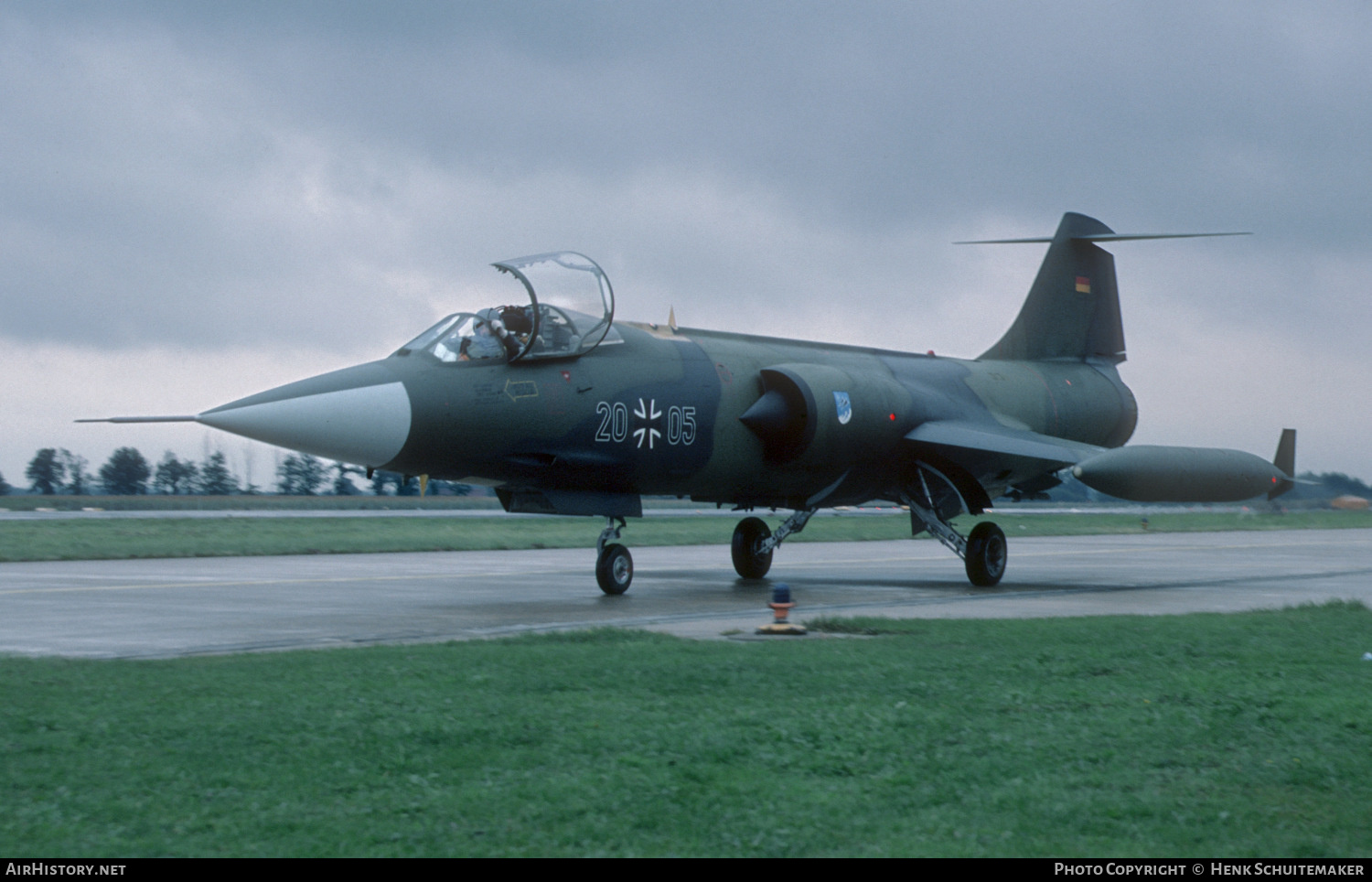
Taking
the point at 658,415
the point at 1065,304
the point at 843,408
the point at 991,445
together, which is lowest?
the point at 991,445

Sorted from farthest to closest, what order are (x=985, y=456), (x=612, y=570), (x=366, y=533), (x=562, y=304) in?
1. (x=366, y=533)
2. (x=985, y=456)
3. (x=612, y=570)
4. (x=562, y=304)

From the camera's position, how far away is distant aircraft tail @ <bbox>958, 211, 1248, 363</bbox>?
23.8m

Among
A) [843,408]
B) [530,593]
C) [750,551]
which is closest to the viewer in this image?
[530,593]

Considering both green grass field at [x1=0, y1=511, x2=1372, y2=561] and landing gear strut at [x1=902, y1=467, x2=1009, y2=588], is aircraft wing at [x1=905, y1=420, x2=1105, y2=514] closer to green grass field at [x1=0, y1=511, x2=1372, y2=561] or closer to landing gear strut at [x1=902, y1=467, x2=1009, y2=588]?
landing gear strut at [x1=902, y1=467, x2=1009, y2=588]

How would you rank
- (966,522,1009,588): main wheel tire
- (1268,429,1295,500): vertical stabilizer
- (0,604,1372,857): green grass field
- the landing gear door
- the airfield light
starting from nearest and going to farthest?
(0,604,1372,857): green grass field, the airfield light, the landing gear door, (1268,429,1295,500): vertical stabilizer, (966,522,1009,588): main wheel tire

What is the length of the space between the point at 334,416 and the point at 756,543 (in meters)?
8.33

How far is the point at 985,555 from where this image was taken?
743 inches

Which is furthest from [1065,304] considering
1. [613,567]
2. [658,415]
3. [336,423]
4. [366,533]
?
[366,533]

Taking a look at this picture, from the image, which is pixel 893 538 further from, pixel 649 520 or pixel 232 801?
pixel 232 801

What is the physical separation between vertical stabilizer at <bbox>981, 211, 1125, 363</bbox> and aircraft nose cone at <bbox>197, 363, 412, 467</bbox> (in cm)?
1371

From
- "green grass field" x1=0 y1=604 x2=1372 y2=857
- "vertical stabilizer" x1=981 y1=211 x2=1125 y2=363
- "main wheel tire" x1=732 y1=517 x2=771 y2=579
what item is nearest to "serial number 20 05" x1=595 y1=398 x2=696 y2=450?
"main wheel tire" x1=732 y1=517 x2=771 y2=579

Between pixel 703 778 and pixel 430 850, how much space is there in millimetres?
1463

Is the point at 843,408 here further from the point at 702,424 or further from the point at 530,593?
the point at 530,593

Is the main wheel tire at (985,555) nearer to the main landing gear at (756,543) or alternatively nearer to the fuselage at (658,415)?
the fuselage at (658,415)
